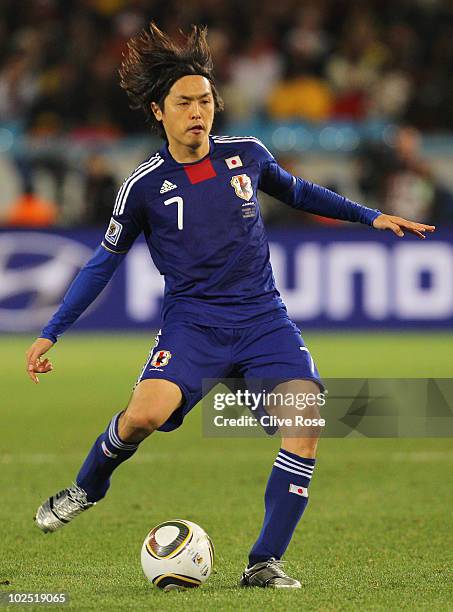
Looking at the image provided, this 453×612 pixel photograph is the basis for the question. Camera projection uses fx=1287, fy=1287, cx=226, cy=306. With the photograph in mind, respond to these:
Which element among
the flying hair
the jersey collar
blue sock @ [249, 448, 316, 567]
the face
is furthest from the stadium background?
the flying hair

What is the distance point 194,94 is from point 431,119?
12.0 meters

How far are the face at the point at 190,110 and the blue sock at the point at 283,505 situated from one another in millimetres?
1285

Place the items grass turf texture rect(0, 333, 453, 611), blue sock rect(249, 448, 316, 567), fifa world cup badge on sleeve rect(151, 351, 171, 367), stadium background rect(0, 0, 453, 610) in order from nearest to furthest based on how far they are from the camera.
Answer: grass turf texture rect(0, 333, 453, 611) → blue sock rect(249, 448, 316, 567) → fifa world cup badge on sleeve rect(151, 351, 171, 367) → stadium background rect(0, 0, 453, 610)

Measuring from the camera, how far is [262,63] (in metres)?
17.2

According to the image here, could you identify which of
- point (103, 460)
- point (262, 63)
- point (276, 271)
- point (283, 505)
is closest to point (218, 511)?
point (103, 460)

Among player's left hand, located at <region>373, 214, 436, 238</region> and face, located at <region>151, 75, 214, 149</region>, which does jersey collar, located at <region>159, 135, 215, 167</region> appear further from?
player's left hand, located at <region>373, 214, 436, 238</region>

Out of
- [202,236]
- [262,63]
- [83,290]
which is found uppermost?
[262,63]

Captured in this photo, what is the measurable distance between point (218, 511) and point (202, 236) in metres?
1.89

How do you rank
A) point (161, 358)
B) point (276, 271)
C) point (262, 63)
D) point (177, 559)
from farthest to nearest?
point (262, 63) < point (276, 271) < point (161, 358) < point (177, 559)

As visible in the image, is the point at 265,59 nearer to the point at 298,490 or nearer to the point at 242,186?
the point at 242,186

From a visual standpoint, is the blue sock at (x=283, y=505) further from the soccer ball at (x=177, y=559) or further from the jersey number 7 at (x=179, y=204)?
the jersey number 7 at (x=179, y=204)

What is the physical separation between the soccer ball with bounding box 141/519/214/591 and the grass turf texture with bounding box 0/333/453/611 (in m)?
0.06

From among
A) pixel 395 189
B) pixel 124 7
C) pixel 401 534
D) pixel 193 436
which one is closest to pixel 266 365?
pixel 401 534

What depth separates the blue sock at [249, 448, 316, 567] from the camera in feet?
15.8
